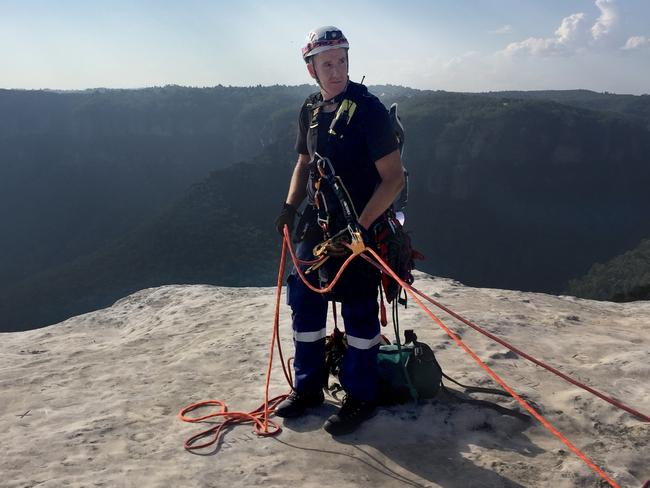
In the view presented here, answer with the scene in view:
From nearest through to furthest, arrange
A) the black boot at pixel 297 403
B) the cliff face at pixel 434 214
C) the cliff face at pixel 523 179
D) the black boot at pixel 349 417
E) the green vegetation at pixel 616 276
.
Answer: the black boot at pixel 349 417 < the black boot at pixel 297 403 < the green vegetation at pixel 616 276 < the cliff face at pixel 434 214 < the cliff face at pixel 523 179

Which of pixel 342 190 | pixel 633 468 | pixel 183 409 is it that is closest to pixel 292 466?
pixel 183 409

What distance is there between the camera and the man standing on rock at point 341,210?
11.5 feet

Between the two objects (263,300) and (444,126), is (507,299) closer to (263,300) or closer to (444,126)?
(263,300)

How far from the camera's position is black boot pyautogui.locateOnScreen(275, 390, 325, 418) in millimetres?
3947

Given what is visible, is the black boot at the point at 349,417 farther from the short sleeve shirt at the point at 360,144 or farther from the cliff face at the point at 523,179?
the cliff face at the point at 523,179

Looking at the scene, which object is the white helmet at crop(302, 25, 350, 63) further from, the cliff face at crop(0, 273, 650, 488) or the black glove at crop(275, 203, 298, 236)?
the cliff face at crop(0, 273, 650, 488)

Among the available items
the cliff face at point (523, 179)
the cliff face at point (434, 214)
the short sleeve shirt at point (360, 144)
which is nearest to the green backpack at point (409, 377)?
the short sleeve shirt at point (360, 144)

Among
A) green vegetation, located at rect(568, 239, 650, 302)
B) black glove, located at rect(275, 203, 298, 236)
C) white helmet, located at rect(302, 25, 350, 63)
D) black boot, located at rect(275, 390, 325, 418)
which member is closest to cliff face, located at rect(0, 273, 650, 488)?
black boot, located at rect(275, 390, 325, 418)

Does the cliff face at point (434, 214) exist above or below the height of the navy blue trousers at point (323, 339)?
below

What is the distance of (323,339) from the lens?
13.2ft

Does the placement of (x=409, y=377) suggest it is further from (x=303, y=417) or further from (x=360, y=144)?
(x=360, y=144)

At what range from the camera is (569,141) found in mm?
65500

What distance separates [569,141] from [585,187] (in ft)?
19.9

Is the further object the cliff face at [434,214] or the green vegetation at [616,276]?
the cliff face at [434,214]
